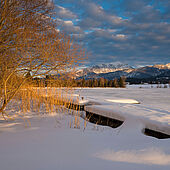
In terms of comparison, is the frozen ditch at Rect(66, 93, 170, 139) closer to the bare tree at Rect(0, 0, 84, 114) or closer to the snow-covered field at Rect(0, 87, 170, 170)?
the snow-covered field at Rect(0, 87, 170, 170)

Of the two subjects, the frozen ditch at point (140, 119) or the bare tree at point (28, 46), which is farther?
the bare tree at point (28, 46)

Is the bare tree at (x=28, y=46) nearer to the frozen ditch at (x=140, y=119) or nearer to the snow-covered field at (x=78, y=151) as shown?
the snow-covered field at (x=78, y=151)

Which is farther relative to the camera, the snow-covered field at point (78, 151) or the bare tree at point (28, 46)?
the bare tree at point (28, 46)

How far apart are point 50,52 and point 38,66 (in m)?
0.33

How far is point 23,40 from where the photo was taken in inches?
103

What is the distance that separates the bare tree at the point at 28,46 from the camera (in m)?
2.58

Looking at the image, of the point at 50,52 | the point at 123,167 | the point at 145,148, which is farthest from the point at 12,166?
the point at 50,52

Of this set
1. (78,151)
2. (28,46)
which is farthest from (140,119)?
(28,46)

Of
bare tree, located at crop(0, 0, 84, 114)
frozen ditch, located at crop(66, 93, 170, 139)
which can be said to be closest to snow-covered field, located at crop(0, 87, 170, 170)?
frozen ditch, located at crop(66, 93, 170, 139)

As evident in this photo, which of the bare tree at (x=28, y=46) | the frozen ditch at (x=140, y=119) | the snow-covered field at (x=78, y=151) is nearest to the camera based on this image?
the snow-covered field at (x=78, y=151)

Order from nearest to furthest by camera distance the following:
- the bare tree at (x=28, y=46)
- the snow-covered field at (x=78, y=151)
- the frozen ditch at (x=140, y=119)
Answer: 1. the snow-covered field at (x=78, y=151)
2. the frozen ditch at (x=140, y=119)
3. the bare tree at (x=28, y=46)

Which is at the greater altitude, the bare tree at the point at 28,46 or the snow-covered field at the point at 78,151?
the bare tree at the point at 28,46

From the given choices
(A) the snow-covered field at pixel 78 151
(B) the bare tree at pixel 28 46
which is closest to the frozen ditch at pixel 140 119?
(A) the snow-covered field at pixel 78 151

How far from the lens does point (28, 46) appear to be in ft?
8.38
